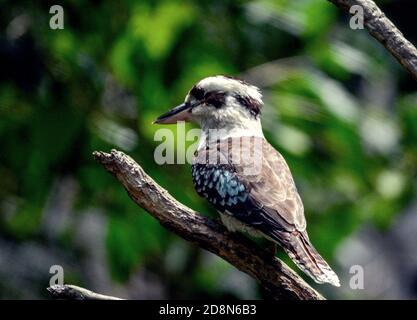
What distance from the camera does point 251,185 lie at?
618 cm

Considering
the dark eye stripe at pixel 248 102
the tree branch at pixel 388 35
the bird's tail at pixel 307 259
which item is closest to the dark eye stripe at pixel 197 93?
the dark eye stripe at pixel 248 102

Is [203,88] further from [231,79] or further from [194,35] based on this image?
[194,35]

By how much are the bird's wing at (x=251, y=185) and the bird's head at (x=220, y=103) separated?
0.69 ft

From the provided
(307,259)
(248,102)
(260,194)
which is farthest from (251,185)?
(248,102)

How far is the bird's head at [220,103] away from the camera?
22.2 feet

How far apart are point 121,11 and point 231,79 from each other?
258 centimetres

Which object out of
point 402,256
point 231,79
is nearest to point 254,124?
point 231,79

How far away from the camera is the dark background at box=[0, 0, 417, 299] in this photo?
8.59 m

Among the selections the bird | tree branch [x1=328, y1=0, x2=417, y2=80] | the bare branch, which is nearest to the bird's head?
the bird

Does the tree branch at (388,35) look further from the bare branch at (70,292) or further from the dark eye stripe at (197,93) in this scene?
the bare branch at (70,292)

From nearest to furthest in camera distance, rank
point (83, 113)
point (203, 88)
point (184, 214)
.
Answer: point (184, 214)
point (203, 88)
point (83, 113)

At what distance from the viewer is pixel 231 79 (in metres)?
6.77

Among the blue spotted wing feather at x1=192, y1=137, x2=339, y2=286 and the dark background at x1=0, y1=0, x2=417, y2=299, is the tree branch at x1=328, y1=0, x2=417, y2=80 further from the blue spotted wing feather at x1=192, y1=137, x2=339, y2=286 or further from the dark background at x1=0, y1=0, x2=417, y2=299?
the dark background at x1=0, y1=0, x2=417, y2=299
